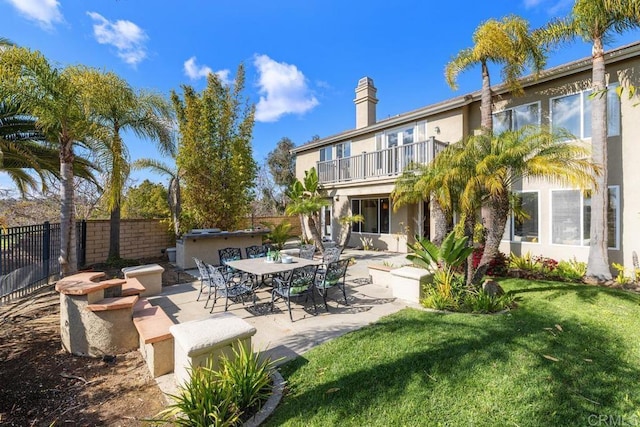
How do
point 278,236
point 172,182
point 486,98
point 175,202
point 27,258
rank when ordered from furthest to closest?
1. point 278,236
2. point 172,182
3. point 175,202
4. point 486,98
5. point 27,258

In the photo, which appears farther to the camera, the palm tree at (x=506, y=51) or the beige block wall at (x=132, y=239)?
the beige block wall at (x=132, y=239)

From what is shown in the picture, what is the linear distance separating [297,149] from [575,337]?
766 inches

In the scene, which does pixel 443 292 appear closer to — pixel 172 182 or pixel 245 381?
pixel 245 381

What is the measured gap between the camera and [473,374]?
3793 mm

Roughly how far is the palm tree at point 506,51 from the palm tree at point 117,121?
11.9 metres

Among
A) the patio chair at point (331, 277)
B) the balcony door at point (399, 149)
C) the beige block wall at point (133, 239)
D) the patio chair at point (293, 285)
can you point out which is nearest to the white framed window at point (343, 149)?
the balcony door at point (399, 149)

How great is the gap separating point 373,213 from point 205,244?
9.43m

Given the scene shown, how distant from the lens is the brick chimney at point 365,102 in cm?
1808

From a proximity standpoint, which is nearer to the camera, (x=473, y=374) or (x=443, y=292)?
(x=473, y=374)

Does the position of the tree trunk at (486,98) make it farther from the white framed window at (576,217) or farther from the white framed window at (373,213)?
the white framed window at (373,213)

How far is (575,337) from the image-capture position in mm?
4844

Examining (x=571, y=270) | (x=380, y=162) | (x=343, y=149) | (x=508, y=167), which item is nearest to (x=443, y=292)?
(x=508, y=167)
